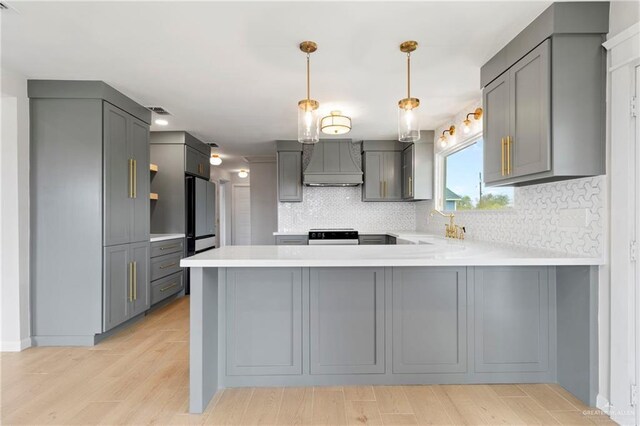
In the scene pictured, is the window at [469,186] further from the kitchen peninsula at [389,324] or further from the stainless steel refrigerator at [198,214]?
the stainless steel refrigerator at [198,214]

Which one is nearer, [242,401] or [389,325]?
[242,401]

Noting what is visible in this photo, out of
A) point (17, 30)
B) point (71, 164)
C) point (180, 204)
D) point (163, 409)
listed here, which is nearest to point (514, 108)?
point (163, 409)

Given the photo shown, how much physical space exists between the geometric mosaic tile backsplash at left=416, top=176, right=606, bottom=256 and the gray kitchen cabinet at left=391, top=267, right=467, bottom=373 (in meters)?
0.72

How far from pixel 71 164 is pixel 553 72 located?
3723 millimetres

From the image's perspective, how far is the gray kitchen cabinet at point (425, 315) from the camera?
2285mm

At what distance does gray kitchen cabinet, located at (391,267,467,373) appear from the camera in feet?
7.50

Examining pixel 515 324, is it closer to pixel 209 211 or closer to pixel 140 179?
pixel 140 179

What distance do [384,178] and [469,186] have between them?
163 cm

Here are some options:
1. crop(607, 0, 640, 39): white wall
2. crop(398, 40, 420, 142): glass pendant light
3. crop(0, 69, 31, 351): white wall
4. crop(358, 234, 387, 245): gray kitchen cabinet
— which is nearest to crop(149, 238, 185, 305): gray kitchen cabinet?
crop(0, 69, 31, 351): white wall

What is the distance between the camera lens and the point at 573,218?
219 cm

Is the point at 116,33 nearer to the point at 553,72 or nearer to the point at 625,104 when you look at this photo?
the point at 553,72

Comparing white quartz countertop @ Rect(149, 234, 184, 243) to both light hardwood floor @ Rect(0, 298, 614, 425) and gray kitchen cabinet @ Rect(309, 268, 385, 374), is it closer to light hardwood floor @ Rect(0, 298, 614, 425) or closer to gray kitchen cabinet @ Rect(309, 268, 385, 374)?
light hardwood floor @ Rect(0, 298, 614, 425)

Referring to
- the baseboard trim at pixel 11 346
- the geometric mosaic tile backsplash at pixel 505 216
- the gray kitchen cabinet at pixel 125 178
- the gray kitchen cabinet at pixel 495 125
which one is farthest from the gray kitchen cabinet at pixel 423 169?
the baseboard trim at pixel 11 346

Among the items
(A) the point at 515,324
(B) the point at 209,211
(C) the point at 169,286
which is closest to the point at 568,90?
(A) the point at 515,324
